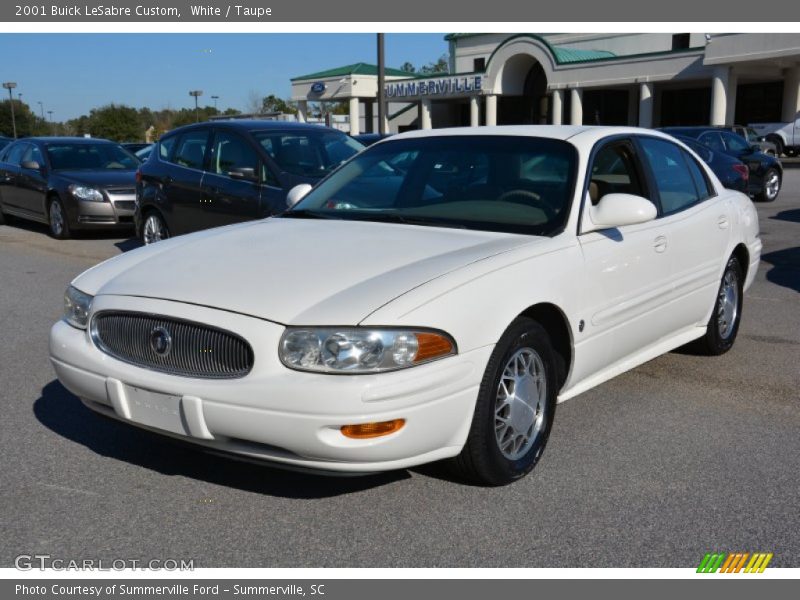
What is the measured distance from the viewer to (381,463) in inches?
135

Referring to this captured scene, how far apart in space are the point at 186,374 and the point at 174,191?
22.0ft

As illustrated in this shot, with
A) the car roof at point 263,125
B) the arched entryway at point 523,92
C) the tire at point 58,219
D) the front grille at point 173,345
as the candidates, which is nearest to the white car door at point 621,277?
the front grille at point 173,345

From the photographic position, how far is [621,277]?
4.62 metres

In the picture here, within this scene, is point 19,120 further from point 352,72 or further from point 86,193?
point 86,193

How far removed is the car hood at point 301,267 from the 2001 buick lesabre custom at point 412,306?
0.04ft

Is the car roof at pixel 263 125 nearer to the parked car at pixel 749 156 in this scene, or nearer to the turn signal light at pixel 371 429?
the turn signal light at pixel 371 429

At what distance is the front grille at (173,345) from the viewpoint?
3.46m

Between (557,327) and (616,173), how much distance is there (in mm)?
1288

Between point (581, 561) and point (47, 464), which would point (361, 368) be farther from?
point (47, 464)

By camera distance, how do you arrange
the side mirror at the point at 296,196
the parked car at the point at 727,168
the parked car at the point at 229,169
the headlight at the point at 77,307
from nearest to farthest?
the headlight at the point at 77,307 < the side mirror at the point at 296,196 < the parked car at the point at 229,169 < the parked car at the point at 727,168

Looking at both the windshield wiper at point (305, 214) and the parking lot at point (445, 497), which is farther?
the windshield wiper at point (305, 214)

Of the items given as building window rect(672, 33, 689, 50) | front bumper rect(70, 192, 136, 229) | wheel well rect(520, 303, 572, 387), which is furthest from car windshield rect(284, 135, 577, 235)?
building window rect(672, 33, 689, 50)

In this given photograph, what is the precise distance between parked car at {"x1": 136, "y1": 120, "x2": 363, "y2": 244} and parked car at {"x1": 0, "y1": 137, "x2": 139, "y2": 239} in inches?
104

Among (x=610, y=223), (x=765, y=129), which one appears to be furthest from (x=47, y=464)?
(x=765, y=129)
